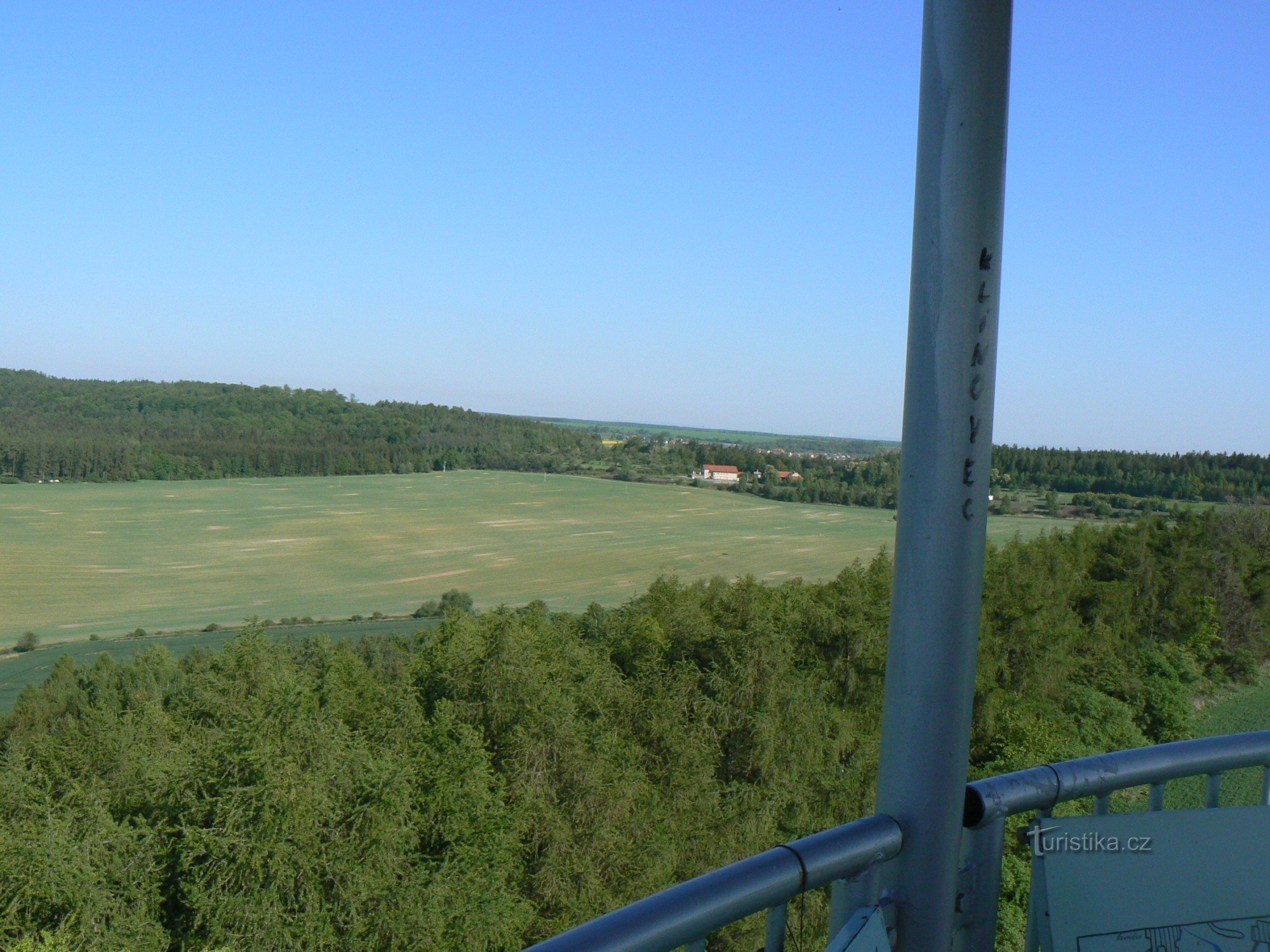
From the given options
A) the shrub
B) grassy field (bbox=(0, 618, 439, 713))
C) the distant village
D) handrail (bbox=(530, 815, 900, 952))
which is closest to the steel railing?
handrail (bbox=(530, 815, 900, 952))

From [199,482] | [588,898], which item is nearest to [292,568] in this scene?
[199,482]

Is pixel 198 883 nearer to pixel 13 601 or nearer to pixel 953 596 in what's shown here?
pixel 953 596

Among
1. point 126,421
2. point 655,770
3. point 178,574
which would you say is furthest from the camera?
point 126,421

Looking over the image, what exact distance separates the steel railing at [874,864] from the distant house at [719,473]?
131ft

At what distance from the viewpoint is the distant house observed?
4244 cm

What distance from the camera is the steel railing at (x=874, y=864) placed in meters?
0.97

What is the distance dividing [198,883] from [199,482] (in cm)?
3403

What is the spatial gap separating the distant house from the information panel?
4010 centimetres

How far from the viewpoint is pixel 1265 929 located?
58.5 inches

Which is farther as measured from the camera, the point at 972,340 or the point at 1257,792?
the point at 1257,792

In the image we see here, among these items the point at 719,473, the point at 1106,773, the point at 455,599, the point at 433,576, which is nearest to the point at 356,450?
the point at 433,576

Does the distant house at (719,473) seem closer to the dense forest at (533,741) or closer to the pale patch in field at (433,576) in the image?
the pale patch in field at (433,576)

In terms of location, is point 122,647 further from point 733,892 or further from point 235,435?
point 733,892

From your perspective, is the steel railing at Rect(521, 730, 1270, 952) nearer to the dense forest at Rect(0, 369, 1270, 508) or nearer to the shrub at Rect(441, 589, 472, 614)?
the dense forest at Rect(0, 369, 1270, 508)
